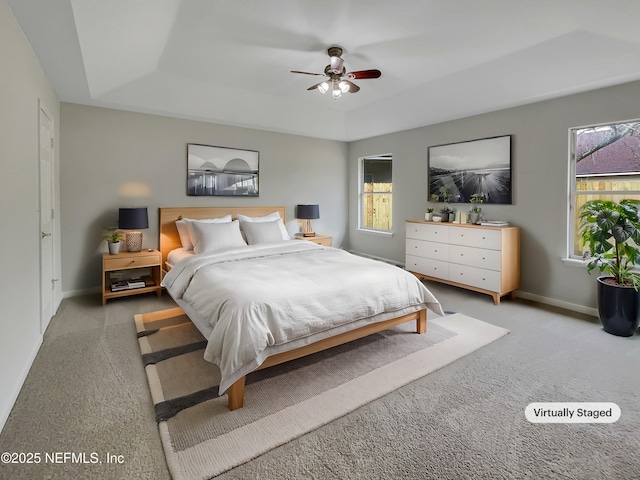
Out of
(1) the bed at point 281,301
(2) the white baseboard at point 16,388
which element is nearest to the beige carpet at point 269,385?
(1) the bed at point 281,301

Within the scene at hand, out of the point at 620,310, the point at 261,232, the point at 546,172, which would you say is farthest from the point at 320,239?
the point at 620,310

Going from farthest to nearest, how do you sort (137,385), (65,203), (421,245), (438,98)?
1. (421,245)
2. (438,98)
3. (65,203)
4. (137,385)

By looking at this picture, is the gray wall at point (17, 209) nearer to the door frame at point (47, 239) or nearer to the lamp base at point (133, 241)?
the door frame at point (47, 239)

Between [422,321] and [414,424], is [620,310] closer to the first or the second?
[422,321]

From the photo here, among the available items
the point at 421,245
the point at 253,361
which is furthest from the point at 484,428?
the point at 421,245

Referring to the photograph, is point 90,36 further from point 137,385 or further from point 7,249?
point 137,385

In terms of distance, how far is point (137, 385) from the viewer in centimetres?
242

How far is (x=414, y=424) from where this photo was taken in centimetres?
202

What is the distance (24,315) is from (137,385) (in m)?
1.00

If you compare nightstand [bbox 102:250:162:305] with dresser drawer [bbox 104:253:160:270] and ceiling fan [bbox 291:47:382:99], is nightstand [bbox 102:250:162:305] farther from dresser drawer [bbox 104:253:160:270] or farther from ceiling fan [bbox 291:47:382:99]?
ceiling fan [bbox 291:47:382:99]

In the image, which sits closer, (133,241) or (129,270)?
(133,241)

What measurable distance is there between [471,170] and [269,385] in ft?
13.3

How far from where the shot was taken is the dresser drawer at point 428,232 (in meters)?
4.82

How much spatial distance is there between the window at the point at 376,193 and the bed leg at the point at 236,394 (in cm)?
466
